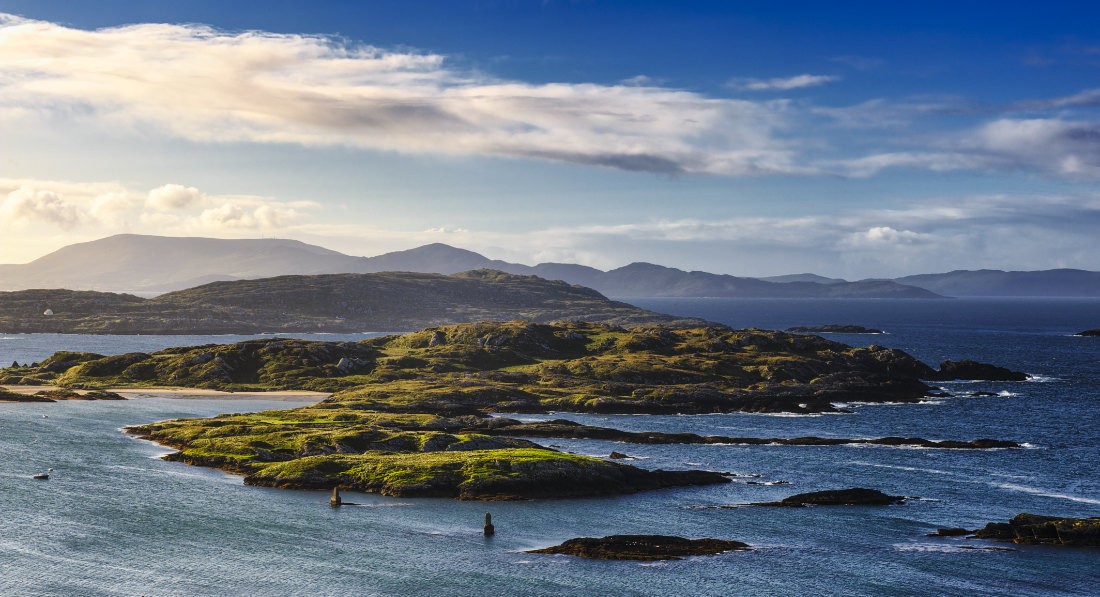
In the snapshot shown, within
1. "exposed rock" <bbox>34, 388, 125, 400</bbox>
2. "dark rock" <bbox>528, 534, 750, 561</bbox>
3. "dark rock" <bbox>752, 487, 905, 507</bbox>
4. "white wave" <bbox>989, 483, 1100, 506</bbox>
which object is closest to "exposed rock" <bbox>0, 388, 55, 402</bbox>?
"exposed rock" <bbox>34, 388, 125, 400</bbox>

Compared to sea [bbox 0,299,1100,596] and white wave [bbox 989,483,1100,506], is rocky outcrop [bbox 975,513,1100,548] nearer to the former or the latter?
sea [bbox 0,299,1100,596]

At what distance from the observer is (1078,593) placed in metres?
79.6

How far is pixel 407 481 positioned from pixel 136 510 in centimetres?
2953

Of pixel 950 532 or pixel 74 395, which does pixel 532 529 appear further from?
pixel 74 395

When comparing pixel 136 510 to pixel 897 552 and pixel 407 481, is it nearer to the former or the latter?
pixel 407 481

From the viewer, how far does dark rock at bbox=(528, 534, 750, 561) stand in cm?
8831

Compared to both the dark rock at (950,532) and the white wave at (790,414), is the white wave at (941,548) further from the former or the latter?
the white wave at (790,414)

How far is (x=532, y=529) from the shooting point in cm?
9781

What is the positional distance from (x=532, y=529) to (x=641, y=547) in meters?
12.9

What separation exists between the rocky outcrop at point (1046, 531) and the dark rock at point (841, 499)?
48.0 ft

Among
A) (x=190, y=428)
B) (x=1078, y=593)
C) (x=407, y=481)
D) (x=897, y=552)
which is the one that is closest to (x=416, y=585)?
(x=407, y=481)

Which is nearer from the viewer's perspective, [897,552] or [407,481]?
[897,552]

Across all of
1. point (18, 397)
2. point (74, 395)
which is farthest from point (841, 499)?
point (18, 397)

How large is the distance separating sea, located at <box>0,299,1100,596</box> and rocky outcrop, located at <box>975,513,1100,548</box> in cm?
181
